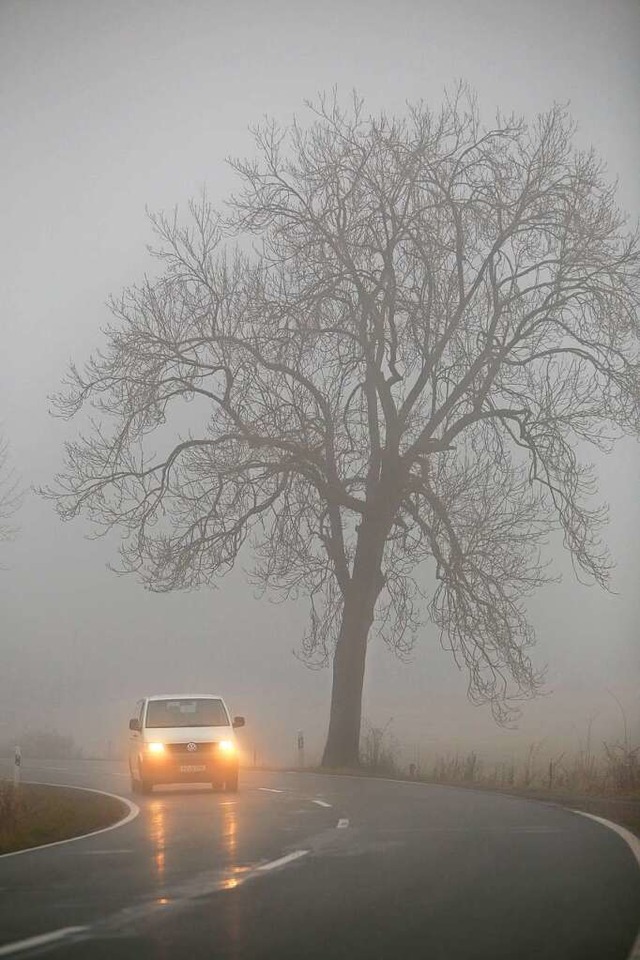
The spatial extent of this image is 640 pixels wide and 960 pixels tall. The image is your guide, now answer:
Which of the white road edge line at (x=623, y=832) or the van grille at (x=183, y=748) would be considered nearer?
the white road edge line at (x=623, y=832)

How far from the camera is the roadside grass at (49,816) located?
1688 centimetres

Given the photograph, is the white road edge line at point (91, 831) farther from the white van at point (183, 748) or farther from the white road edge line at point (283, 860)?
the white road edge line at point (283, 860)

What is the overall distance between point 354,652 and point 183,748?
8320 mm

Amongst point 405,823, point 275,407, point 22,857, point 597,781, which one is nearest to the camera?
point 22,857

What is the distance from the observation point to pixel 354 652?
3269 centimetres

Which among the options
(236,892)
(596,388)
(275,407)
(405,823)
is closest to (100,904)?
(236,892)

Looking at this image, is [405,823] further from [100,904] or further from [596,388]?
[596,388]

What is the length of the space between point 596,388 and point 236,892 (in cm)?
2262

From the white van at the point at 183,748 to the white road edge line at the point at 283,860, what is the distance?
1154 cm

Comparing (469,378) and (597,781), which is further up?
(469,378)

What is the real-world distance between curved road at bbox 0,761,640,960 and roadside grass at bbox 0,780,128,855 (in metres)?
0.71

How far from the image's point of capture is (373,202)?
104ft

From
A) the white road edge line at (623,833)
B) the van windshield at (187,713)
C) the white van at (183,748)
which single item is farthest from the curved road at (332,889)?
the van windshield at (187,713)

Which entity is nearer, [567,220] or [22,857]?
[22,857]
